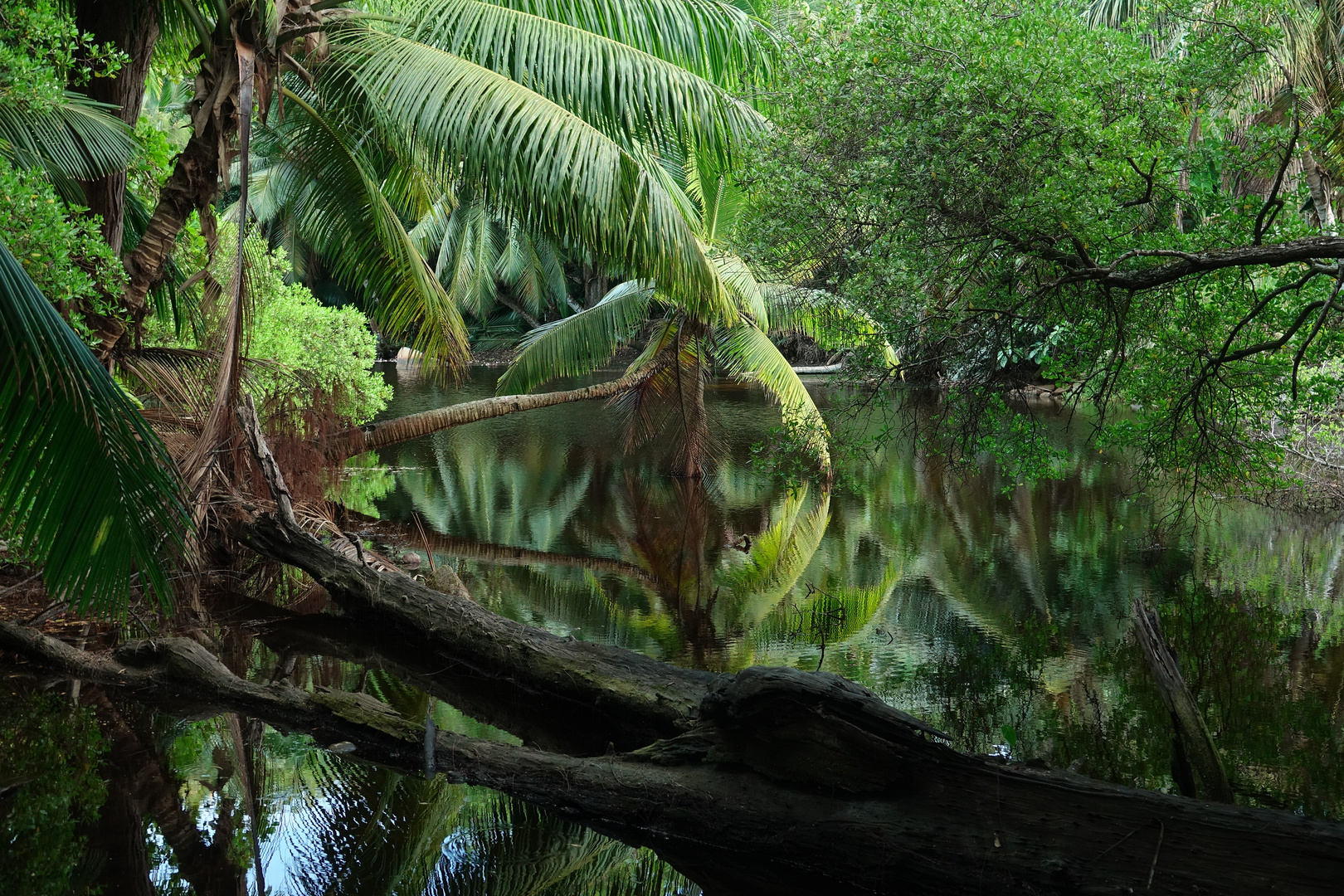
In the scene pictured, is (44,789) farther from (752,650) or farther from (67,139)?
(752,650)

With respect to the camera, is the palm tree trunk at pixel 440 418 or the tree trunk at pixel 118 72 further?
the palm tree trunk at pixel 440 418

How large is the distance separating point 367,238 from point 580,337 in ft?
21.5

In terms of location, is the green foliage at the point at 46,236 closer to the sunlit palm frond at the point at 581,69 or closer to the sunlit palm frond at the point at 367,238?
the sunlit palm frond at the point at 367,238

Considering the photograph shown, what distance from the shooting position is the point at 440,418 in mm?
14281

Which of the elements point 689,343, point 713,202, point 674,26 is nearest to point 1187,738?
point 674,26

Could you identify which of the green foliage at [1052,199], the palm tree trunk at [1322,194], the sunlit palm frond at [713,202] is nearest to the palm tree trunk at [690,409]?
the sunlit palm frond at [713,202]

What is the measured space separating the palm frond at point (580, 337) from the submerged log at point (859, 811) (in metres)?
11.0

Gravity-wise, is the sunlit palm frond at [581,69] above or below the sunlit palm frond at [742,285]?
above

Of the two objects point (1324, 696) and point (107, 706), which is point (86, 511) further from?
point (1324, 696)

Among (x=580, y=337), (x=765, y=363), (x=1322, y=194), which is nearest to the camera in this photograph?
(x=1322, y=194)

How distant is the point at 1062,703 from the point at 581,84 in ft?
20.1

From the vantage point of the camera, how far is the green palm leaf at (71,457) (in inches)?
128

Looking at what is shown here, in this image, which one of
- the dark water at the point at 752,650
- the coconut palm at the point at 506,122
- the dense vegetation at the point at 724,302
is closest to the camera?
the dark water at the point at 752,650

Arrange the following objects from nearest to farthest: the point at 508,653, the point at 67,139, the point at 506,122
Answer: the point at 67,139
the point at 508,653
the point at 506,122
